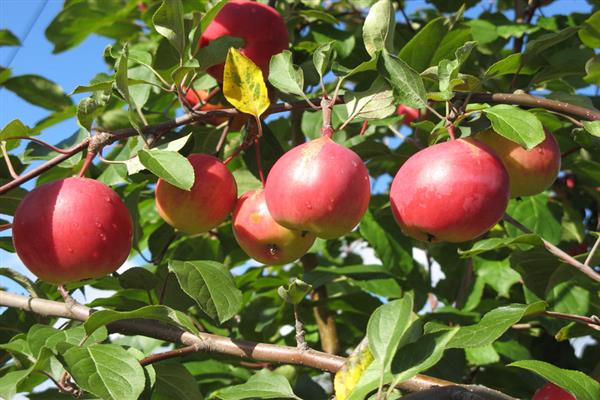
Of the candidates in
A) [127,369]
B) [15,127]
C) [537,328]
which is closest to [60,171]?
[15,127]

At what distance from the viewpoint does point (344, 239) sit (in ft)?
8.52

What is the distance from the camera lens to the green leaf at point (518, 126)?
3.47 feet

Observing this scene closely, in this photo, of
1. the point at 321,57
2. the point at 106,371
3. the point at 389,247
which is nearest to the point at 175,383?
the point at 106,371

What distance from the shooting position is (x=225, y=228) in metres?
1.96

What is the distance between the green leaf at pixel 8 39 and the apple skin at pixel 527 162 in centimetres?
143

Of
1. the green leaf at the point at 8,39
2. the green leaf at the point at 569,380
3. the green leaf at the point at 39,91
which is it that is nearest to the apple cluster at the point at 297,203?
the green leaf at the point at 569,380

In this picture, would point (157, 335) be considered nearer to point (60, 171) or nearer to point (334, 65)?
point (334, 65)

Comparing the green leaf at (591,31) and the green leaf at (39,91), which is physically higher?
the green leaf at (591,31)

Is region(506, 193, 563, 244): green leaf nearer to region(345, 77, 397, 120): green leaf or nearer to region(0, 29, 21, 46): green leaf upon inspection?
region(345, 77, 397, 120): green leaf

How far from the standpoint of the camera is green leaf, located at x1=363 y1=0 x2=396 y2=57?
1251 millimetres

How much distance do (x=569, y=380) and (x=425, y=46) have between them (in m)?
0.65

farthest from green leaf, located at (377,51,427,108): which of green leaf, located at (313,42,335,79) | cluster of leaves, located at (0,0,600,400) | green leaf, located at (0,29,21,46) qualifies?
green leaf, located at (0,29,21,46)

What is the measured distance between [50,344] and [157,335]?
0.62 feet

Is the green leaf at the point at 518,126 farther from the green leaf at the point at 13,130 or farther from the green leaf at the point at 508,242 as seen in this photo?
the green leaf at the point at 13,130
